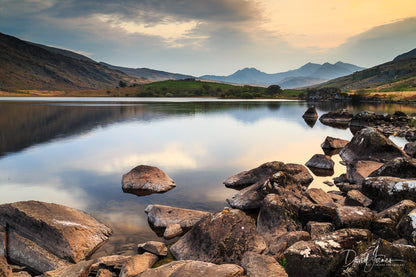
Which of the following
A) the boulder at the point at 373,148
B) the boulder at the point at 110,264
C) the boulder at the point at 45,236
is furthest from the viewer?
the boulder at the point at 373,148

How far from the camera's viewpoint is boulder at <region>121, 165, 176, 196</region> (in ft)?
48.6

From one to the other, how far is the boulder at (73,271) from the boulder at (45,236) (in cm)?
76

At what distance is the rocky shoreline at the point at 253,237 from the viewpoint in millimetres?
6672

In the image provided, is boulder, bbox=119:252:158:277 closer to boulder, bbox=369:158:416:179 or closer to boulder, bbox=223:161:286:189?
boulder, bbox=223:161:286:189

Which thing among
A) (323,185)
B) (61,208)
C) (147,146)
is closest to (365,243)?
(323,185)

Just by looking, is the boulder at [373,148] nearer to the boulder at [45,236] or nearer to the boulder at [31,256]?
the boulder at [45,236]

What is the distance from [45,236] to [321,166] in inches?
708

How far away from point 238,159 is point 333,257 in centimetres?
1660

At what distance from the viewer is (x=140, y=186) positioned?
49.1 ft

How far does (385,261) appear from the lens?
19.2 feet

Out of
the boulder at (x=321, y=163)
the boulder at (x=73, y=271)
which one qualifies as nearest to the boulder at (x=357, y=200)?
the boulder at (x=321, y=163)

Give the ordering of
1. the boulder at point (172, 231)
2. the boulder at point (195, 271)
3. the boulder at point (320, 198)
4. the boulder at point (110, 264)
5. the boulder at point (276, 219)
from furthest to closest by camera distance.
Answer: the boulder at point (320, 198) → the boulder at point (172, 231) → the boulder at point (276, 219) → the boulder at point (110, 264) → the boulder at point (195, 271)

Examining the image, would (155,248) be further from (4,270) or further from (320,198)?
(320,198)
